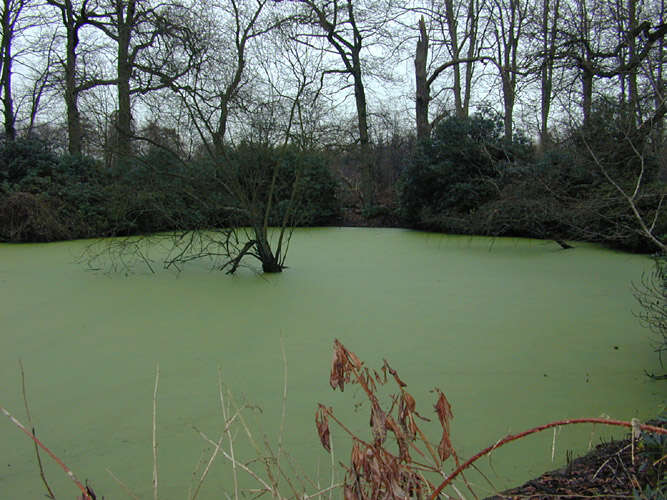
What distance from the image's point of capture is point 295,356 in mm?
2930

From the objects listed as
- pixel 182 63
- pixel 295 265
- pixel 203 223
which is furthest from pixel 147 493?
pixel 182 63

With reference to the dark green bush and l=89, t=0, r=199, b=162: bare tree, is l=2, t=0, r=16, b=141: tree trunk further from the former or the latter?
the dark green bush

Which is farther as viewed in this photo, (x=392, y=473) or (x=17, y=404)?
(x=17, y=404)

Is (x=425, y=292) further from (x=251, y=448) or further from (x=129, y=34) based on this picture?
(x=129, y=34)

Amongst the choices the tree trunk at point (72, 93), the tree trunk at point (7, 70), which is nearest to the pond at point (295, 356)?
the tree trunk at point (72, 93)

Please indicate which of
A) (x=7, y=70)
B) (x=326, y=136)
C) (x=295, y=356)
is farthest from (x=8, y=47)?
(x=295, y=356)

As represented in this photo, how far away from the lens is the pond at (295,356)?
195cm

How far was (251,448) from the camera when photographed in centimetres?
195

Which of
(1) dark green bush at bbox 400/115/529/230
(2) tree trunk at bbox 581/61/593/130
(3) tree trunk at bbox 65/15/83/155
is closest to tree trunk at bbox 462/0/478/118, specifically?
(1) dark green bush at bbox 400/115/529/230

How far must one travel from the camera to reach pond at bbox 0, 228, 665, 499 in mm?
1953

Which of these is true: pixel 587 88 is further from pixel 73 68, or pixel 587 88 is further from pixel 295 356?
pixel 73 68

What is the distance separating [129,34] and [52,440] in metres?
11.1

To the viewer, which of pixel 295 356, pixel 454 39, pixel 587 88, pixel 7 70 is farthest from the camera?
pixel 454 39

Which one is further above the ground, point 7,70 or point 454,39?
point 454,39
